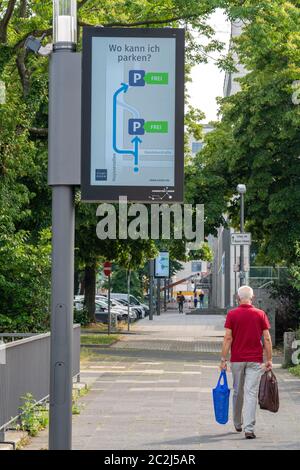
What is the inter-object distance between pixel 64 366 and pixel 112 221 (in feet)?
105

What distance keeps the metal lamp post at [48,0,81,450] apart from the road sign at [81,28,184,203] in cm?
13

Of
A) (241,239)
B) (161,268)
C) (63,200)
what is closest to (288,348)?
(241,239)

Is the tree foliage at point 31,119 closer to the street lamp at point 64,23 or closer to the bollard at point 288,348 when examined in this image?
the bollard at point 288,348

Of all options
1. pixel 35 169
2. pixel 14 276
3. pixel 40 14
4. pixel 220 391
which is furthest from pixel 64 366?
pixel 40 14

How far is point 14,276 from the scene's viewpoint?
67.8ft

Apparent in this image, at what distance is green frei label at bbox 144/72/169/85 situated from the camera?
8.46 meters

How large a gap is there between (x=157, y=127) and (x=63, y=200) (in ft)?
2.91

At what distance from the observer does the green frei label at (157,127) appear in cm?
845

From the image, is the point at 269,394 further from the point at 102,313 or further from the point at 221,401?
the point at 102,313

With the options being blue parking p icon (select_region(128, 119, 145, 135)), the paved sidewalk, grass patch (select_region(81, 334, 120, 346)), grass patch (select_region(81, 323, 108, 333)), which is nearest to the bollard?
the paved sidewalk

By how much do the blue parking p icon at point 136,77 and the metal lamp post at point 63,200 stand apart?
38 centimetres

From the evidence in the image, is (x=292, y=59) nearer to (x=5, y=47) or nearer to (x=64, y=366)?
(x=5, y=47)

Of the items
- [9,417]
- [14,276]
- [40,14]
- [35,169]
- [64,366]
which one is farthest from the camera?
[40,14]
